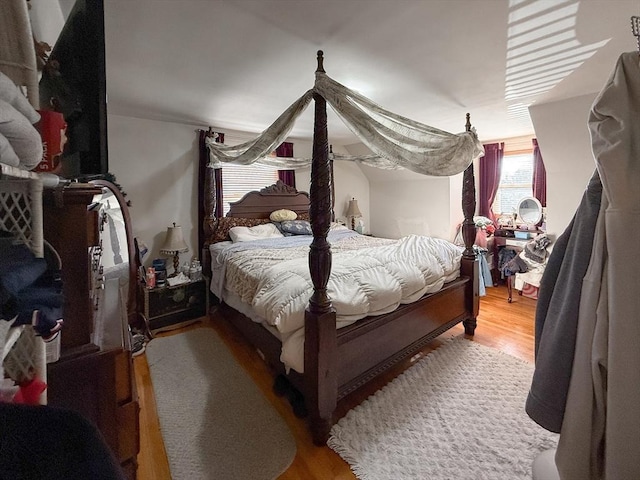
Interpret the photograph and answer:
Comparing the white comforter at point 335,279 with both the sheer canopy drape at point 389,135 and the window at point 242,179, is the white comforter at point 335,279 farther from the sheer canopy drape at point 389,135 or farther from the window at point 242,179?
the window at point 242,179

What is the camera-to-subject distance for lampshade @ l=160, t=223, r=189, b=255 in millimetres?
3180

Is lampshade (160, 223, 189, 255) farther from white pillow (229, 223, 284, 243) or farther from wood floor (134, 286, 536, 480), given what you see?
wood floor (134, 286, 536, 480)

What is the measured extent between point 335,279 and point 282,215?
2355 millimetres

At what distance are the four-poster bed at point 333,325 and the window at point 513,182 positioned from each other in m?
2.57

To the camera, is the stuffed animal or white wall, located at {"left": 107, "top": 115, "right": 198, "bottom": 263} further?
white wall, located at {"left": 107, "top": 115, "right": 198, "bottom": 263}

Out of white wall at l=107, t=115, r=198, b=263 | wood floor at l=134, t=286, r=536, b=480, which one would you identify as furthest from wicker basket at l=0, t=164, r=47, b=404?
white wall at l=107, t=115, r=198, b=263

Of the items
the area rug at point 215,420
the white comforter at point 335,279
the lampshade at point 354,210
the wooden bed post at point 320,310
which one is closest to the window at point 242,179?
the white comforter at point 335,279

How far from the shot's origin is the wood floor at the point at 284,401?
4.78ft

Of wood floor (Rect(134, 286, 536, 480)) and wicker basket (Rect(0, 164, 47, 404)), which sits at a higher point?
wicker basket (Rect(0, 164, 47, 404))

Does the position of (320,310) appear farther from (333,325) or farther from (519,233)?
(519,233)

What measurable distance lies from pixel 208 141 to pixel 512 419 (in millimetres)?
3652

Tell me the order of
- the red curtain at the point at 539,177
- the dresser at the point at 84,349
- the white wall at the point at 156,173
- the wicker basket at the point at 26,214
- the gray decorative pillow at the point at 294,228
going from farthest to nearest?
the red curtain at the point at 539,177
the gray decorative pillow at the point at 294,228
the white wall at the point at 156,173
the dresser at the point at 84,349
the wicker basket at the point at 26,214

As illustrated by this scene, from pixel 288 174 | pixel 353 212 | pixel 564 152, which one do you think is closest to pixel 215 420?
pixel 288 174

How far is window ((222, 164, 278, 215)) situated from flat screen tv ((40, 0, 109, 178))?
2880mm
